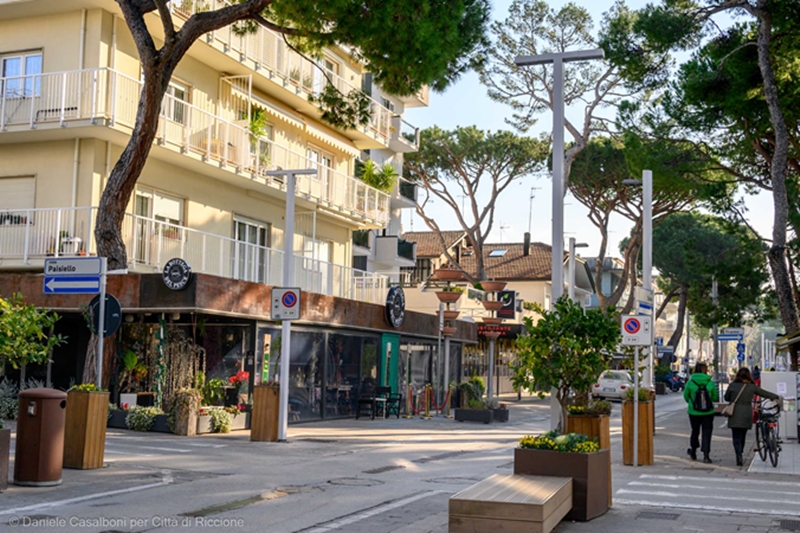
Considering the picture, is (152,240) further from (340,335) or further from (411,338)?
(411,338)

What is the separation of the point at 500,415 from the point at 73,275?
16.1 meters

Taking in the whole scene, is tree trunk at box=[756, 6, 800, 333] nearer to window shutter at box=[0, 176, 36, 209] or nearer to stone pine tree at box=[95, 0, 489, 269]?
stone pine tree at box=[95, 0, 489, 269]

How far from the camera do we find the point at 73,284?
13.4 metres

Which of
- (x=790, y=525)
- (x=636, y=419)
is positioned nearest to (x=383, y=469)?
(x=636, y=419)

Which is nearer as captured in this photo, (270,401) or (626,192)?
(270,401)

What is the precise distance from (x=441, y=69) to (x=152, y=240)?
808cm

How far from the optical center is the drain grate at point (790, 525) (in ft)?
31.7

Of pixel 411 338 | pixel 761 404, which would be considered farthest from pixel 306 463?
pixel 411 338

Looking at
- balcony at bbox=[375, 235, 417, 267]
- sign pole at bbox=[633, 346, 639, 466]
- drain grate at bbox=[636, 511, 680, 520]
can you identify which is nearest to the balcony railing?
balcony at bbox=[375, 235, 417, 267]

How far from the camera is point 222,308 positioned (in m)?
20.0

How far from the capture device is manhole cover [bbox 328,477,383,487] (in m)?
12.6

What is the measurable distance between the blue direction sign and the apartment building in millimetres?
5799

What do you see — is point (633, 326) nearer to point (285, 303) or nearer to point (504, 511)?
point (285, 303)

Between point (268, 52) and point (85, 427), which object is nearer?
point (85, 427)
